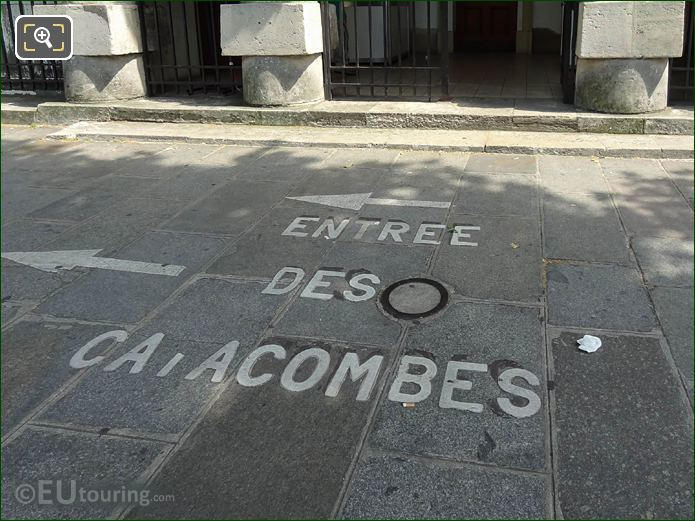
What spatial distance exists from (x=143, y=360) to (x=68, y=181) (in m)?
4.13

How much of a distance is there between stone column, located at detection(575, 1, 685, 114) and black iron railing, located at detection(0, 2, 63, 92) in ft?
25.4

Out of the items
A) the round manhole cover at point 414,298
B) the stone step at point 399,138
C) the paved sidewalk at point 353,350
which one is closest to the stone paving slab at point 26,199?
the paved sidewalk at point 353,350

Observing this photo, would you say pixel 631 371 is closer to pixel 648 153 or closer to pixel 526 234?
pixel 526 234

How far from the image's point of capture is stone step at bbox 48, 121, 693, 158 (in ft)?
24.0

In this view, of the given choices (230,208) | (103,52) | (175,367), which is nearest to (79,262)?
(230,208)

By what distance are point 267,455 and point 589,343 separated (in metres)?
1.89

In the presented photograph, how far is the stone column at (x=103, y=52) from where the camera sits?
29.7 ft

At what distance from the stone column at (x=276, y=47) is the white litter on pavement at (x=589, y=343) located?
611 centimetres

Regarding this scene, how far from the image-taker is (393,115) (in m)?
8.49

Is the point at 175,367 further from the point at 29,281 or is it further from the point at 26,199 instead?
the point at 26,199

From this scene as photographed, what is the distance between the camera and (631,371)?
3.33m

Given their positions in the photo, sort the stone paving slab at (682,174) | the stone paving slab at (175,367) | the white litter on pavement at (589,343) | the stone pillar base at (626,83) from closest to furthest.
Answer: the stone paving slab at (175,367) < the white litter on pavement at (589,343) < the stone paving slab at (682,174) < the stone pillar base at (626,83)

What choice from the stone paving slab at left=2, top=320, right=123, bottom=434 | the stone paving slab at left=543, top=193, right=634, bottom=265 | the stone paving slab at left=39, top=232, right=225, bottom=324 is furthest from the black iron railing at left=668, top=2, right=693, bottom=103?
the stone paving slab at left=2, top=320, right=123, bottom=434

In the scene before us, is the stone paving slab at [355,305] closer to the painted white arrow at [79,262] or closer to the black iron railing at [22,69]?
the painted white arrow at [79,262]
